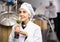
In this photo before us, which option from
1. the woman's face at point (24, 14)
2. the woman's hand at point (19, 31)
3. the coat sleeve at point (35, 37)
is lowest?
the coat sleeve at point (35, 37)

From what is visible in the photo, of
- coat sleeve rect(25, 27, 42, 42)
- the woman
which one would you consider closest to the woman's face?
the woman

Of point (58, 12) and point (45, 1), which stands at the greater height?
point (45, 1)

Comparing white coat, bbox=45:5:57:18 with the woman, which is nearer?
the woman

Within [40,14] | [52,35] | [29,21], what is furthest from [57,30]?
[29,21]

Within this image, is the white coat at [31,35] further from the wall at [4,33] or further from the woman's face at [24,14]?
the wall at [4,33]

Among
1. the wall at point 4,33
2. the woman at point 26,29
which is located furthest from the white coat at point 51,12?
the wall at point 4,33

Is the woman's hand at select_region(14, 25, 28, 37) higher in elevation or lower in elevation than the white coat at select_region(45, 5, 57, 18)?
lower

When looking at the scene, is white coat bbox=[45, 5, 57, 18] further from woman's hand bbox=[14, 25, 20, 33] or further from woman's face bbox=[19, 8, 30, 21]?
woman's hand bbox=[14, 25, 20, 33]

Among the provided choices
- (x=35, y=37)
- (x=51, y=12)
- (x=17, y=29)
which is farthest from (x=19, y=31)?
(x=51, y=12)

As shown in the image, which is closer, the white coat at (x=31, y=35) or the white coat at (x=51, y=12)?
the white coat at (x=31, y=35)

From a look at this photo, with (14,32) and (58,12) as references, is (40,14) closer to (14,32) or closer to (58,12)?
(58,12)

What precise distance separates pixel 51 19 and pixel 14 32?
1.86ft

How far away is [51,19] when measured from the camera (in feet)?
5.65

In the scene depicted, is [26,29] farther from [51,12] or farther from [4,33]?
[51,12]
